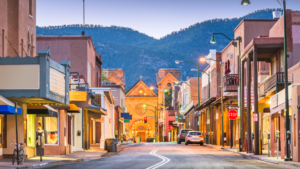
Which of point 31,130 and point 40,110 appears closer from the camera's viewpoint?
point 40,110

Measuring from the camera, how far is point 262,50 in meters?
32.9

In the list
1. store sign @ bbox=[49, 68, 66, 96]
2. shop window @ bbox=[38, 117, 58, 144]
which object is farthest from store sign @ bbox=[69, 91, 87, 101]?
store sign @ bbox=[49, 68, 66, 96]

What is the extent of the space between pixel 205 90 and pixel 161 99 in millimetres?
68515

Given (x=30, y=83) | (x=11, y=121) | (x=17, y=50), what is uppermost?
(x=17, y=50)

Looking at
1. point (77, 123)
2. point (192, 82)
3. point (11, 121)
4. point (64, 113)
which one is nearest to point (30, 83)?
point (11, 121)

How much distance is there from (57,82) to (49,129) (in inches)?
282

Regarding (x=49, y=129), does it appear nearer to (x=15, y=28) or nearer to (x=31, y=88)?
(x=15, y=28)

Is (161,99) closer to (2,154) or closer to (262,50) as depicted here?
(262,50)

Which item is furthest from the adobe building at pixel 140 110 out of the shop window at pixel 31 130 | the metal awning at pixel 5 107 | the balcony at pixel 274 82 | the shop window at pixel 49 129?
the metal awning at pixel 5 107

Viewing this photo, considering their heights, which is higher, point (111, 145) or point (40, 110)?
point (40, 110)

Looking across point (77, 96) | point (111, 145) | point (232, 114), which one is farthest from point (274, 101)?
point (111, 145)

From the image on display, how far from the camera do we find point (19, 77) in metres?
23.4

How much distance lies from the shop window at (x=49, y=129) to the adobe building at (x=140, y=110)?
349 feet

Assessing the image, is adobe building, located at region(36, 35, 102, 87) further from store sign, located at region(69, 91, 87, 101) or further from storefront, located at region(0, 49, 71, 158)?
storefront, located at region(0, 49, 71, 158)
